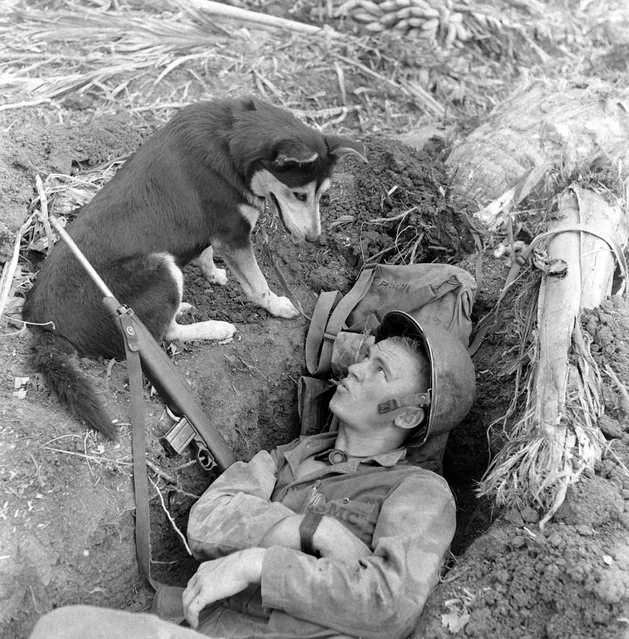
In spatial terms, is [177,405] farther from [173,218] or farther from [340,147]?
[340,147]

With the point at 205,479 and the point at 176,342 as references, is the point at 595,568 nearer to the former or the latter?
the point at 205,479

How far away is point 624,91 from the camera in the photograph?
5.57 metres

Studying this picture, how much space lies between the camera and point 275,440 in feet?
14.0

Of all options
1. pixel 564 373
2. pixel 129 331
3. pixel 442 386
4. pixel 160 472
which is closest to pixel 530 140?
pixel 564 373

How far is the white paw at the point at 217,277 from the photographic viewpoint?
484 centimetres

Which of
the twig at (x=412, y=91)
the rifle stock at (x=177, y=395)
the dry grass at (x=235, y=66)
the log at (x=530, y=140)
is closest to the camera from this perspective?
the rifle stock at (x=177, y=395)

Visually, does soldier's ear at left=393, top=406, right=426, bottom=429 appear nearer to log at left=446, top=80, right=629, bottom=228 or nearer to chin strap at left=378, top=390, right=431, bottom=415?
chin strap at left=378, top=390, right=431, bottom=415

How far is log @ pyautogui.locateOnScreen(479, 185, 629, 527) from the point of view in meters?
3.03

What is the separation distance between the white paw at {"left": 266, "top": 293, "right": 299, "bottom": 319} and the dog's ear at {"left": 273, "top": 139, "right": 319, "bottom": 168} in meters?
1.06

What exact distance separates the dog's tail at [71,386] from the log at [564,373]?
2.06 m

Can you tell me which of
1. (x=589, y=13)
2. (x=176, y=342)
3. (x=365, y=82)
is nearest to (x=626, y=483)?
(x=176, y=342)

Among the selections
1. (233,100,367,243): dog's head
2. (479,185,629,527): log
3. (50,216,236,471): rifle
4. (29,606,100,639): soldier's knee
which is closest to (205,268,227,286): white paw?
(233,100,367,243): dog's head

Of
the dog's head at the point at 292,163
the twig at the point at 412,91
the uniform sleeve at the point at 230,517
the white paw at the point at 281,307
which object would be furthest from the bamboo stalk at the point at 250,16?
the uniform sleeve at the point at 230,517

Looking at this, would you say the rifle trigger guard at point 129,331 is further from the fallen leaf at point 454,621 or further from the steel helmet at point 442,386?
the fallen leaf at point 454,621
